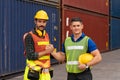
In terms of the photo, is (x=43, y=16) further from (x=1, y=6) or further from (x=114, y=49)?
(x=114, y=49)

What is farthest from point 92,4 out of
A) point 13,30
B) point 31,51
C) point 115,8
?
point 31,51

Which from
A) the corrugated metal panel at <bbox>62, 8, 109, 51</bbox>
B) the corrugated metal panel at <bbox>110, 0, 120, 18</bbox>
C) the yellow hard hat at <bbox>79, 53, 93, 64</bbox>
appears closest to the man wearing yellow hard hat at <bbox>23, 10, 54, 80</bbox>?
the yellow hard hat at <bbox>79, 53, 93, 64</bbox>

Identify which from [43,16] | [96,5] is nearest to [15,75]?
[43,16]

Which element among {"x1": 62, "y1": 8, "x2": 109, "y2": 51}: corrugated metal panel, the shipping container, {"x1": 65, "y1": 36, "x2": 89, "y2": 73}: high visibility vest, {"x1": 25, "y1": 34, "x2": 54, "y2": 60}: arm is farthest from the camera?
{"x1": 62, "y1": 8, "x2": 109, "y2": 51}: corrugated metal panel

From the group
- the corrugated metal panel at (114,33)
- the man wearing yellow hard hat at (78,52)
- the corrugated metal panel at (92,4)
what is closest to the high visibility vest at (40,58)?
the man wearing yellow hard hat at (78,52)

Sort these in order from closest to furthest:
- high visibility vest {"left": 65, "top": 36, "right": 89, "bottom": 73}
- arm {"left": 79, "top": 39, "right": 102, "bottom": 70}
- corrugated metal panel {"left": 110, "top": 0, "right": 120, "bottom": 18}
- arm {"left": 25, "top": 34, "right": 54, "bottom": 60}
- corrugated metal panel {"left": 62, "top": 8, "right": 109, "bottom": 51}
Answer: arm {"left": 79, "top": 39, "right": 102, "bottom": 70}
high visibility vest {"left": 65, "top": 36, "right": 89, "bottom": 73}
arm {"left": 25, "top": 34, "right": 54, "bottom": 60}
corrugated metal panel {"left": 62, "top": 8, "right": 109, "bottom": 51}
corrugated metal panel {"left": 110, "top": 0, "right": 120, "bottom": 18}

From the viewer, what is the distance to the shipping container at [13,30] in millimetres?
10422

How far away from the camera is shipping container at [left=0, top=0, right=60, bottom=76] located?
10.4m

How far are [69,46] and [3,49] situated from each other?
565cm

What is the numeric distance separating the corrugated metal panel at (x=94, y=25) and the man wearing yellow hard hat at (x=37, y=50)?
10026 mm

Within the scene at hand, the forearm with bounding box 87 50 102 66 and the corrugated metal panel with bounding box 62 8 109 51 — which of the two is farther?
the corrugated metal panel with bounding box 62 8 109 51

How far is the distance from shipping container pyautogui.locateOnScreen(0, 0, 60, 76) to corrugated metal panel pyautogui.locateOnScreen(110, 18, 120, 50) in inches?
462

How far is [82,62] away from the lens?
4883 mm

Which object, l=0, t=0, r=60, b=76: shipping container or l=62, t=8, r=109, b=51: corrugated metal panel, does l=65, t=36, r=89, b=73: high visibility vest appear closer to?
l=0, t=0, r=60, b=76: shipping container
